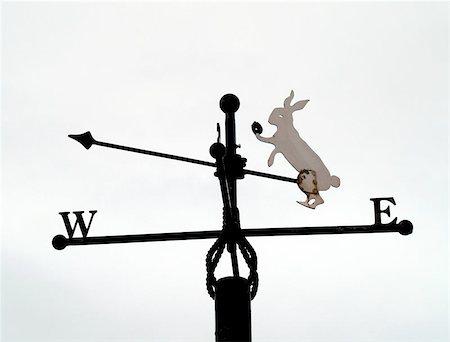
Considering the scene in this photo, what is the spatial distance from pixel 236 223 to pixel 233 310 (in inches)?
18.6

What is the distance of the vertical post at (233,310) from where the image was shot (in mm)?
1935

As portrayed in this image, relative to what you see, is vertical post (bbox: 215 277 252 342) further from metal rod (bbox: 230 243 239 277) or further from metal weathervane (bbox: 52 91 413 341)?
metal rod (bbox: 230 243 239 277)

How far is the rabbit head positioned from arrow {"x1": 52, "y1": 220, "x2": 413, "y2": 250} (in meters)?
0.60

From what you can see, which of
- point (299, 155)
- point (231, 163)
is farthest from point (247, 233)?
point (299, 155)

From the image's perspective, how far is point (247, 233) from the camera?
8.30 ft

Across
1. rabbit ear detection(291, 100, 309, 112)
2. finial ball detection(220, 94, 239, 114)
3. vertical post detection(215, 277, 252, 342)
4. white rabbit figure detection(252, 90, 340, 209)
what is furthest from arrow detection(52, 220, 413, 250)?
rabbit ear detection(291, 100, 309, 112)

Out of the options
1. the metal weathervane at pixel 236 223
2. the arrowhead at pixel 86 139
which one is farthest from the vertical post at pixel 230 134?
the arrowhead at pixel 86 139

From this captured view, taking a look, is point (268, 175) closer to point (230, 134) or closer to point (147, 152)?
point (230, 134)

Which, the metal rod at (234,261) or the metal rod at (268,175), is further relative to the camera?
the metal rod at (268,175)

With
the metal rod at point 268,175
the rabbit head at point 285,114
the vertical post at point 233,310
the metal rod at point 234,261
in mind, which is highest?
the rabbit head at point 285,114

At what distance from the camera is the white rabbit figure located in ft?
9.25

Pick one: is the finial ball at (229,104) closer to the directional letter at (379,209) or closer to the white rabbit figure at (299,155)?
the white rabbit figure at (299,155)

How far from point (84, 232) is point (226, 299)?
1096 millimetres

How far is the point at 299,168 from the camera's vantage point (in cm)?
286
